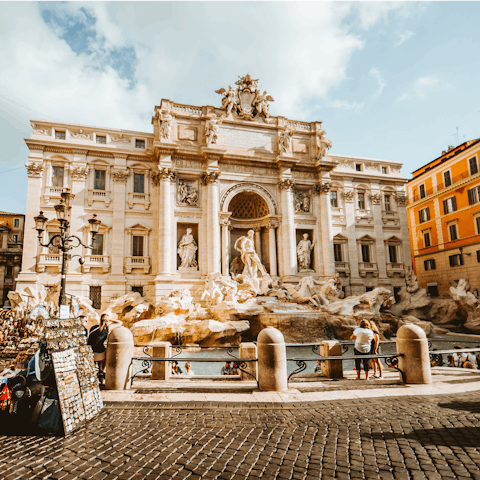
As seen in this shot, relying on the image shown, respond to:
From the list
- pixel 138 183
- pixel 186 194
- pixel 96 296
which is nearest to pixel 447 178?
pixel 186 194

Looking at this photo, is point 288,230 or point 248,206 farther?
point 248,206

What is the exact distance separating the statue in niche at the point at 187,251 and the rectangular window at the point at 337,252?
12.3 m

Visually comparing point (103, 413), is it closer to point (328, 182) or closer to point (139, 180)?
point (139, 180)

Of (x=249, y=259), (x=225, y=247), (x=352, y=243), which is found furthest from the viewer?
(x=352, y=243)

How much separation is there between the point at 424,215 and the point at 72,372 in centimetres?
3731

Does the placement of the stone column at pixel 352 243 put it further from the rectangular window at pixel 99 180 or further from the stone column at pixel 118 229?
the rectangular window at pixel 99 180

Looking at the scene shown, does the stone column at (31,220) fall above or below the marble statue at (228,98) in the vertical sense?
below

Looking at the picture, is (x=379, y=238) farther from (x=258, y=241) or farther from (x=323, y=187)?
(x=258, y=241)

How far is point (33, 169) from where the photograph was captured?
75.4 feet

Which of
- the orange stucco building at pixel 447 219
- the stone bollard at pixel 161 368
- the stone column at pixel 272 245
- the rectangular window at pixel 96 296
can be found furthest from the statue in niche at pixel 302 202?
the stone bollard at pixel 161 368

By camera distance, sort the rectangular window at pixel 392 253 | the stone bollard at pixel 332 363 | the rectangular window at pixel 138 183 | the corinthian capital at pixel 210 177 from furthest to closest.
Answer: the rectangular window at pixel 392 253 → the rectangular window at pixel 138 183 → the corinthian capital at pixel 210 177 → the stone bollard at pixel 332 363

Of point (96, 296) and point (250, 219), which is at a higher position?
point (250, 219)

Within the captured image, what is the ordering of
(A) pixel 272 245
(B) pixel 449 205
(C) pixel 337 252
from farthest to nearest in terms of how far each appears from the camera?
(B) pixel 449 205 → (C) pixel 337 252 → (A) pixel 272 245

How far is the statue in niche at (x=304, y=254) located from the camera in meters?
26.9
